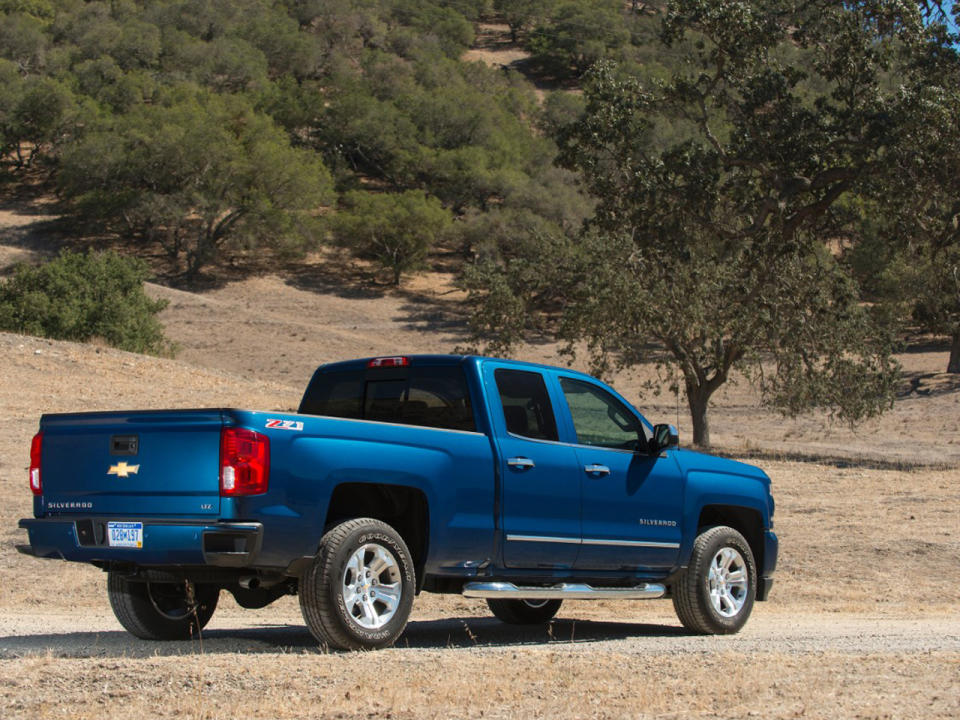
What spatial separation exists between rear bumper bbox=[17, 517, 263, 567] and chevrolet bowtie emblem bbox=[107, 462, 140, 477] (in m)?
0.28

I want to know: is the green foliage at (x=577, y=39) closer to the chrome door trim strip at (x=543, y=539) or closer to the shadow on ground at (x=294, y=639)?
the shadow on ground at (x=294, y=639)

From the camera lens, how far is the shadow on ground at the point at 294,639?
7.95 metres

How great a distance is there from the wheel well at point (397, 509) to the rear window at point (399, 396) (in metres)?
0.70

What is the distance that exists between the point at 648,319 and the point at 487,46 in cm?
10599

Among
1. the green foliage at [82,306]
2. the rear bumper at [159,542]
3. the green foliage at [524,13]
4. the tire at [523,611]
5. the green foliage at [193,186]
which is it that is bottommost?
the tire at [523,611]

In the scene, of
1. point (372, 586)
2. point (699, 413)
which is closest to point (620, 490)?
point (372, 586)

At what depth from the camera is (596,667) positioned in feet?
23.7

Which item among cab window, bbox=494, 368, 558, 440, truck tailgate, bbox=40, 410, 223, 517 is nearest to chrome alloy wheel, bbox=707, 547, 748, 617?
cab window, bbox=494, 368, 558, 440

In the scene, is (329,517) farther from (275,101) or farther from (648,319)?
(275,101)

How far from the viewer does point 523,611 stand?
10.8m

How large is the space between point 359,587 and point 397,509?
2.16ft

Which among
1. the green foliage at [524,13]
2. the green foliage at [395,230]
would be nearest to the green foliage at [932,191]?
the green foliage at [395,230]

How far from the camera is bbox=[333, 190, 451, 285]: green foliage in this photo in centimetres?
6059

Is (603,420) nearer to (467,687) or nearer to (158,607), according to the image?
(467,687)
